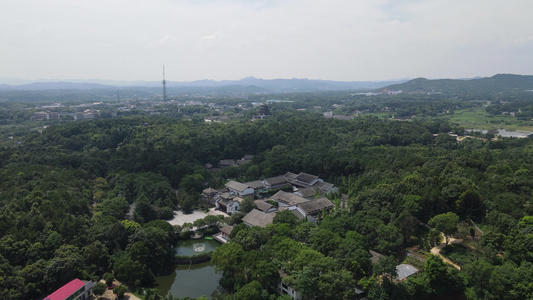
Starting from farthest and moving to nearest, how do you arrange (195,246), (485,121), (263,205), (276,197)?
(485,121) < (276,197) < (263,205) < (195,246)

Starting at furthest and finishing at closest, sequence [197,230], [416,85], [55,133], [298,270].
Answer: [416,85]
[55,133]
[197,230]
[298,270]

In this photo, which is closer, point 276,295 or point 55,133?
point 276,295

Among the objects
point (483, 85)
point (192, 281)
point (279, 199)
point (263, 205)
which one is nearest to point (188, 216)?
point (263, 205)

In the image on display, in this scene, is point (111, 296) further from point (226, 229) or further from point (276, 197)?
point (276, 197)

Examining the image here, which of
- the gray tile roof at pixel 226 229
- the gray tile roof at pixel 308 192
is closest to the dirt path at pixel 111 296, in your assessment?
the gray tile roof at pixel 226 229

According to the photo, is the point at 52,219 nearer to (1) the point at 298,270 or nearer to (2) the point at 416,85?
(1) the point at 298,270

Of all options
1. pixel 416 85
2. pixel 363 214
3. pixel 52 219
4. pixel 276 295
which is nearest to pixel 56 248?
pixel 52 219
